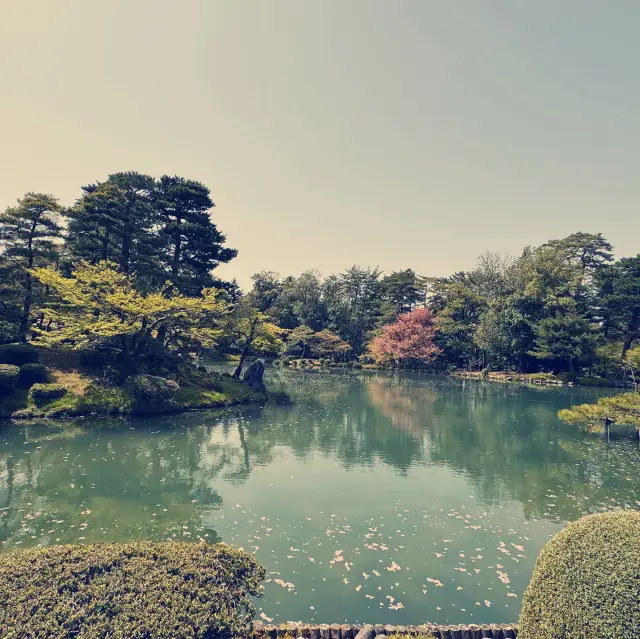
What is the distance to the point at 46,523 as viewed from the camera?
34.6ft

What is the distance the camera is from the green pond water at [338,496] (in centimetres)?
827

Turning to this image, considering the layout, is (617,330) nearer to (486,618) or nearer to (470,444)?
(470,444)

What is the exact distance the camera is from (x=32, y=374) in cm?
2286

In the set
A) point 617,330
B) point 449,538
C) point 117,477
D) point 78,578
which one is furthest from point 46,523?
point 617,330

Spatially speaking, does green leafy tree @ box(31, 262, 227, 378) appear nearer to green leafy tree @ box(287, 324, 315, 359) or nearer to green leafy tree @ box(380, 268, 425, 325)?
green leafy tree @ box(287, 324, 315, 359)

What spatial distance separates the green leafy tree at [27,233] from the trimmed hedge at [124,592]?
1067 inches

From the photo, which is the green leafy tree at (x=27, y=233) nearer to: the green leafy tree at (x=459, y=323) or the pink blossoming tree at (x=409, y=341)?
the pink blossoming tree at (x=409, y=341)

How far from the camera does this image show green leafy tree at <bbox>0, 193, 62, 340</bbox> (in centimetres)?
2691

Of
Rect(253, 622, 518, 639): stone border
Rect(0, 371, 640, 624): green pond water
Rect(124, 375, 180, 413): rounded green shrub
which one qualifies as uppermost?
Rect(124, 375, 180, 413): rounded green shrub

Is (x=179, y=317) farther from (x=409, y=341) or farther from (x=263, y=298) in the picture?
(x=263, y=298)

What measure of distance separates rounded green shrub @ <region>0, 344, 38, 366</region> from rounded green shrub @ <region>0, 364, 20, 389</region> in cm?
209

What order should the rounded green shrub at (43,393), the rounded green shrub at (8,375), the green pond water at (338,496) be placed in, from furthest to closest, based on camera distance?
the rounded green shrub at (43,393) → the rounded green shrub at (8,375) → the green pond water at (338,496)

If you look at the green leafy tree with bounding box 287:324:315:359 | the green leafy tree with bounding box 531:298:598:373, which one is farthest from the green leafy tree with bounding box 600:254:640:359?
the green leafy tree with bounding box 287:324:315:359

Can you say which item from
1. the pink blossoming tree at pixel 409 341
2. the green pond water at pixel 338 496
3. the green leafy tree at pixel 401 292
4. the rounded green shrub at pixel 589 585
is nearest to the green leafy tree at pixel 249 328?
the green pond water at pixel 338 496
